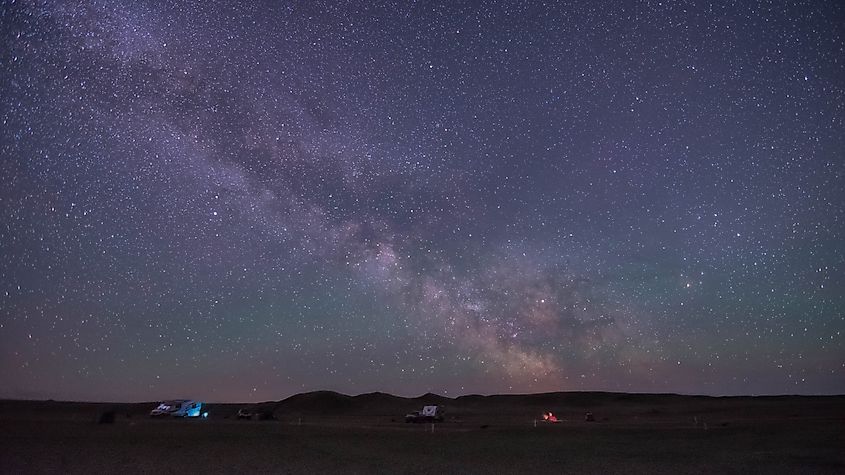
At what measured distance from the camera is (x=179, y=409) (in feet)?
210

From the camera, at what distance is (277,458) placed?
25812mm

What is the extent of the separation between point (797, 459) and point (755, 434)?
1270 centimetres

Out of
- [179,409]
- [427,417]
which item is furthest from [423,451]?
[179,409]

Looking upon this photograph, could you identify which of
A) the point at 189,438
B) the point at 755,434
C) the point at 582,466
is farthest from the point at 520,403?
the point at 582,466

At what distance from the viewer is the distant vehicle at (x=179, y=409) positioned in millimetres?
63031

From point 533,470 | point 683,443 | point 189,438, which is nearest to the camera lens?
point 533,470

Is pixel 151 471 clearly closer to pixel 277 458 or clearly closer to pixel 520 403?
pixel 277 458

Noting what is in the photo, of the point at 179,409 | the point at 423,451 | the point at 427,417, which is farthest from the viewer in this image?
the point at 179,409

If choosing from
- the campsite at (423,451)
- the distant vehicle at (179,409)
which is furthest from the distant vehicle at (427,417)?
the distant vehicle at (179,409)

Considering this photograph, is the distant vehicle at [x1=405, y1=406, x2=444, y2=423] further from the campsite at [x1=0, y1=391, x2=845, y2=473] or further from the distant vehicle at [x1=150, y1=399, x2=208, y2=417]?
the distant vehicle at [x1=150, y1=399, x2=208, y2=417]

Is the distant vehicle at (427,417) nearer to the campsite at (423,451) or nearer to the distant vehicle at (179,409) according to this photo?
the campsite at (423,451)

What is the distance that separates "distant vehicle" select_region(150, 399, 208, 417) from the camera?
6303cm

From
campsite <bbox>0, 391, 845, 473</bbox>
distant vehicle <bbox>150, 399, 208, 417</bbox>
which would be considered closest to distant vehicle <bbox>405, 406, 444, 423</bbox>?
campsite <bbox>0, 391, 845, 473</bbox>

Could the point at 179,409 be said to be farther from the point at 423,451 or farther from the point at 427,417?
the point at 423,451
